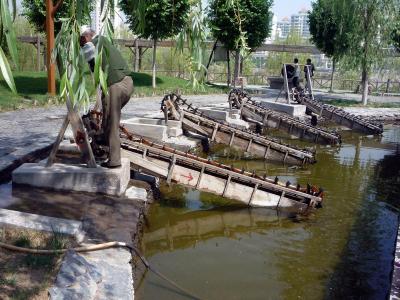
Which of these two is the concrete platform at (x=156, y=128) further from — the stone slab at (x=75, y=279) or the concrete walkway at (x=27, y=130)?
the stone slab at (x=75, y=279)

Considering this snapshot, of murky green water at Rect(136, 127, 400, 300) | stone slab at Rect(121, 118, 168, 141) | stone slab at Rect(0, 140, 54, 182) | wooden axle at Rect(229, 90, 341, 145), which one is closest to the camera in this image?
murky green water at Rect(136, 127, 400, 300)

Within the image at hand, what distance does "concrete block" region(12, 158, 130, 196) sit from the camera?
6.43m

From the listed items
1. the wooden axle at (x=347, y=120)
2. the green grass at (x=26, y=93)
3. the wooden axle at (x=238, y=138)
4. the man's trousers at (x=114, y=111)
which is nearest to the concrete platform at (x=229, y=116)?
the wooden axle at (x=238, y=138)

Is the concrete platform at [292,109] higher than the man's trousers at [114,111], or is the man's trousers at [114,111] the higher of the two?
the man's trousers at [114,111]

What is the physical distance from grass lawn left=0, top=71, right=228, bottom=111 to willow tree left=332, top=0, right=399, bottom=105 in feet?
24.0

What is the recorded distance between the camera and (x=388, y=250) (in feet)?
21.2

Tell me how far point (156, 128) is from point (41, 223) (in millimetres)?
6577

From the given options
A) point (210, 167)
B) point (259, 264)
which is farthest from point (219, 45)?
point (259, 264)

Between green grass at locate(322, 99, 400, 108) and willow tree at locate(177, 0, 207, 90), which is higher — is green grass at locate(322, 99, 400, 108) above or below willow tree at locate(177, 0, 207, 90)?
below

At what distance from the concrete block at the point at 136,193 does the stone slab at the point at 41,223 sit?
1.71 metres

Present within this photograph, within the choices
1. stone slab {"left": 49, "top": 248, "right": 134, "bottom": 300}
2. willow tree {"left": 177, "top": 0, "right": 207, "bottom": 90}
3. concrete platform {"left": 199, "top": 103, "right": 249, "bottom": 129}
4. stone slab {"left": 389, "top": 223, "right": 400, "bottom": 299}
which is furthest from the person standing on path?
willow tree {"left": 177, "top": 0, "right": 207, "bottom": 90}

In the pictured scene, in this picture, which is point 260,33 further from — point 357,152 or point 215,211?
point 215,211

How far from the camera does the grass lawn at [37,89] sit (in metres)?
14.6

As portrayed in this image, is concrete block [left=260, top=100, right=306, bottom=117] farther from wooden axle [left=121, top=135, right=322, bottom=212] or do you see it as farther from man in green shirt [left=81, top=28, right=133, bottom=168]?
man in green shirt [left=81, top=28, right=133, bottom=168]
